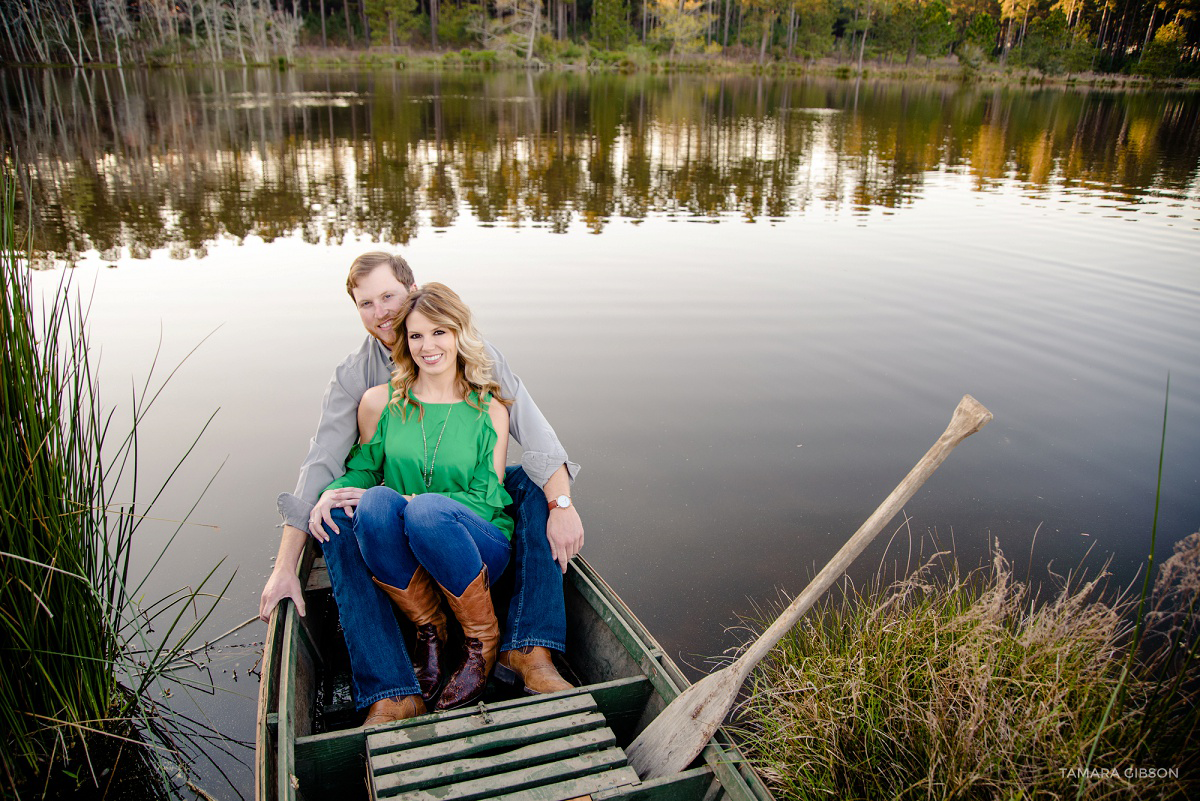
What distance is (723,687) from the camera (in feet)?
7.45

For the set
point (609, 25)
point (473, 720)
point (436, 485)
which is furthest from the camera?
point (609, 25)

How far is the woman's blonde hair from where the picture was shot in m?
2.79

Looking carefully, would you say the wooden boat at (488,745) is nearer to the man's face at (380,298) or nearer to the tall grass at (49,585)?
the tall grass at (49,585)

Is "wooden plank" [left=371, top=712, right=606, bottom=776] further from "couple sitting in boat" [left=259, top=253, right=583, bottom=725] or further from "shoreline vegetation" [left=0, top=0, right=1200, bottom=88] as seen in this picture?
"shoreline vegetation" [left=0, top=0, right=1200, bottom=88]

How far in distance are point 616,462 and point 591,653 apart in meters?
2.39

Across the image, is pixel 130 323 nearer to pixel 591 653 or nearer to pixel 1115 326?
pixel 591 653

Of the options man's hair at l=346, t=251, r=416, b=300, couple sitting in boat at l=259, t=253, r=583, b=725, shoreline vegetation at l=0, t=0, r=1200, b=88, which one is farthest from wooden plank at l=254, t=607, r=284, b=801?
shoreline vegetation at l=0, t=0, r=1200, b=88

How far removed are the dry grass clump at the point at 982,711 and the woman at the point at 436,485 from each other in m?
1.10

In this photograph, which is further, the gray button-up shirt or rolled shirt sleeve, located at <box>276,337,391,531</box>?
the gray button-up shirt

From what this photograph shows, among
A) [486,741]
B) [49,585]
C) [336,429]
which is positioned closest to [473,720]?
[486,741]

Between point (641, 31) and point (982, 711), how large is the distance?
68131 mm

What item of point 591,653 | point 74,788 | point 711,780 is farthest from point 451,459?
point 74,788

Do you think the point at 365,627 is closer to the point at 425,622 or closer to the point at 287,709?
the point at 425,622

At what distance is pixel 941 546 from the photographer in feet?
14.5
